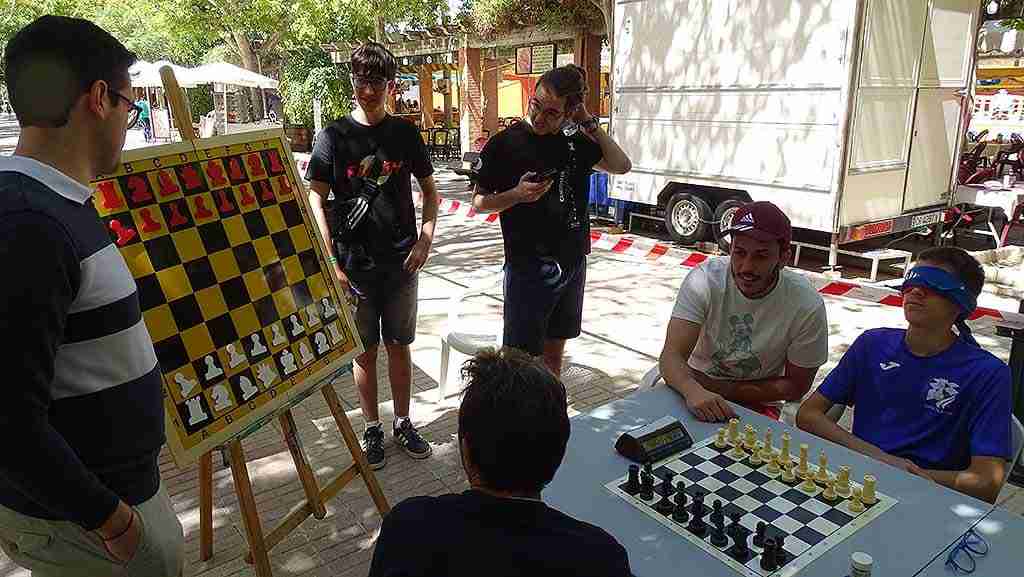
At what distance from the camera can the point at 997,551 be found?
1.68 meters

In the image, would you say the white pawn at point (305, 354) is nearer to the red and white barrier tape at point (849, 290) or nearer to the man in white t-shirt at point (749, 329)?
the red and white barrier tape at point (849, 290)

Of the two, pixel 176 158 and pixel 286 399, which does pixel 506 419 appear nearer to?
pixel 286 399

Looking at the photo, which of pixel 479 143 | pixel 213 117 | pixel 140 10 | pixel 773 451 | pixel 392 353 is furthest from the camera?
pixel 213 117

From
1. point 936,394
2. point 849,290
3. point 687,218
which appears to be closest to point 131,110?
point 936,394

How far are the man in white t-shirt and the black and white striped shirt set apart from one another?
179 centimetres

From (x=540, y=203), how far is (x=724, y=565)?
202 cm

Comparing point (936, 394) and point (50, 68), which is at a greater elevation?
point (50, 68)

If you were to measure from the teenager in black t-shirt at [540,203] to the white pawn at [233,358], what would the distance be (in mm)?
1360

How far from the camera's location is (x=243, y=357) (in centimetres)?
246

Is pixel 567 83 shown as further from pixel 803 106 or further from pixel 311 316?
pixel 803 106

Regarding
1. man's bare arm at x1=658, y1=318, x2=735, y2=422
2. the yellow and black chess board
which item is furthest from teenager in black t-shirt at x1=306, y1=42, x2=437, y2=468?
man's bare arm at x1=658, y1=318, x2=735, y2=422

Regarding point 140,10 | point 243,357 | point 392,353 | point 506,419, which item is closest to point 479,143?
point 140,10

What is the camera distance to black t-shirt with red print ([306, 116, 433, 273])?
3.28m

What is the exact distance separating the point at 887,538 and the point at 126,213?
2.39m
